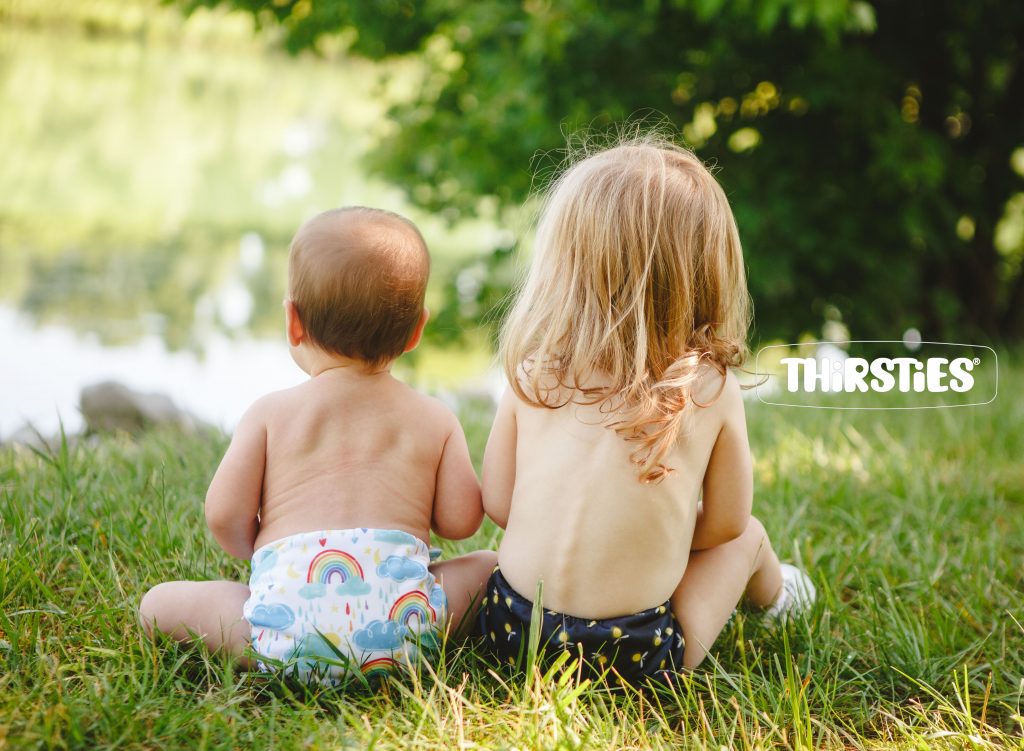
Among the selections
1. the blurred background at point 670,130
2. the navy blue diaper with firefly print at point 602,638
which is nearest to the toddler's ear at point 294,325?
the navy blue diaper with firefly print at point 602,638

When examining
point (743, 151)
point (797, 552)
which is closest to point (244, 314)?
point (743, 151)

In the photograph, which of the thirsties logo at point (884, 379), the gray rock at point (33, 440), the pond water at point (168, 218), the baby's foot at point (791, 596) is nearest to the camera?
the baby's foot at point (791, 596)

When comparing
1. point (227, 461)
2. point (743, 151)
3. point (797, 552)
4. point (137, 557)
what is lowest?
point (797, 552)

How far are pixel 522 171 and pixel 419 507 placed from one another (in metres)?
3.66

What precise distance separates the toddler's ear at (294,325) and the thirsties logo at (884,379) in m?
2.31

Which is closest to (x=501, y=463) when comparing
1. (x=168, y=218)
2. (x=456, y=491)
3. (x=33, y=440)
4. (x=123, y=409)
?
(x=456, y=491)

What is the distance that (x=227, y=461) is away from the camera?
5.51 ft

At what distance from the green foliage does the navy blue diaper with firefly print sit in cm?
312

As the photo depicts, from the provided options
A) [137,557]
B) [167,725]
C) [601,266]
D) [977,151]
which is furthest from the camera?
[977,151]

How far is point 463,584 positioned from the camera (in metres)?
1.81

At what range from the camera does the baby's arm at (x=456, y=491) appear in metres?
1.76

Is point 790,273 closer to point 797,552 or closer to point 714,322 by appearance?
point 797,552

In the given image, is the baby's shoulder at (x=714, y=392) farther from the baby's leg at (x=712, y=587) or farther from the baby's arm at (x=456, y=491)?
the baby's arm at (x=456, y=491)

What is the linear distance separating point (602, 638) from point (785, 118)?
14.0 feet
